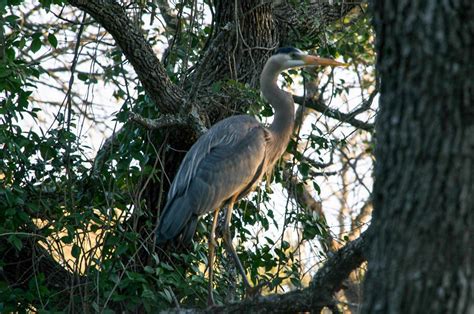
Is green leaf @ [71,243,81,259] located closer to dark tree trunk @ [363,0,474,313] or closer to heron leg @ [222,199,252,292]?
heron leg @ [222,199,252,292]

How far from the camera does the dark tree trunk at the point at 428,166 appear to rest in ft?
8.15

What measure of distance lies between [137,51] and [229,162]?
Result: 42.1 inches

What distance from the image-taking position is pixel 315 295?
3.88 metres

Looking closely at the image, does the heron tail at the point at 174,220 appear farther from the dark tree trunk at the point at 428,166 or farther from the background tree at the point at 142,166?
the dark tree trunk at the point at 428,166

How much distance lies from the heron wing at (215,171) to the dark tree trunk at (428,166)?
2.89 metres

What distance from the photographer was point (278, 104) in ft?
20.0

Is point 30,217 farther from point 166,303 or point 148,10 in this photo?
point 148,10

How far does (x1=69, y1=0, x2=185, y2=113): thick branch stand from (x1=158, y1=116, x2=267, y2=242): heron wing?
34cm

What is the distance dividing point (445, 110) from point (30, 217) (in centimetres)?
382

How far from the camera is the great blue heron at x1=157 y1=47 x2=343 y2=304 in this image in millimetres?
5512

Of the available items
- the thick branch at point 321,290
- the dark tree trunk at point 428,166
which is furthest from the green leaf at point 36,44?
the dark tree trunk at point 428,166

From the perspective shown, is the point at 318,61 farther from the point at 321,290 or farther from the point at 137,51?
the point at 321,290

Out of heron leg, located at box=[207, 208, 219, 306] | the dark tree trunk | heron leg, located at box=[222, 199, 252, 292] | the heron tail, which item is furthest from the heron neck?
the dark tree trunk

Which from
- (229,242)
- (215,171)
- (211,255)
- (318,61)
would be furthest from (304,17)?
(211,255)
